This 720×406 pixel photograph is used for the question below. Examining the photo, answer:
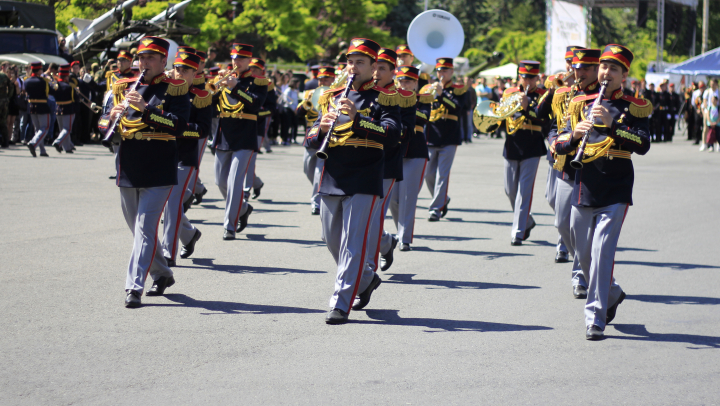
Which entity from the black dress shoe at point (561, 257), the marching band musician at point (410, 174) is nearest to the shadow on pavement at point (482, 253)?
the marching band musician at point (410, 174)

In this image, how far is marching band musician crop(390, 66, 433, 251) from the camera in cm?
914

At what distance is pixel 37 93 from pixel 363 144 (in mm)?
14686

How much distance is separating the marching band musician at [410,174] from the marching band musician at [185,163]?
2157 mm

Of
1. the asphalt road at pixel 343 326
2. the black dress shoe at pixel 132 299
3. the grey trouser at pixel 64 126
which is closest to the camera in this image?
the asphalt road at pixel 343 326

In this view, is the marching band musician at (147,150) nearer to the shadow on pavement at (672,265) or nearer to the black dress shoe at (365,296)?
the black dress shoe at (365,296)

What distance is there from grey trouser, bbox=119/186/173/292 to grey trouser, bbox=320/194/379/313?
1.32 meters

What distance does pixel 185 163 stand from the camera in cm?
822

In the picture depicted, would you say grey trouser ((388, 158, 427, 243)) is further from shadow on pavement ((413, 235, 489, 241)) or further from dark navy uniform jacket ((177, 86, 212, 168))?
dark navy uniform jacket ((177, 86, 212, 168))

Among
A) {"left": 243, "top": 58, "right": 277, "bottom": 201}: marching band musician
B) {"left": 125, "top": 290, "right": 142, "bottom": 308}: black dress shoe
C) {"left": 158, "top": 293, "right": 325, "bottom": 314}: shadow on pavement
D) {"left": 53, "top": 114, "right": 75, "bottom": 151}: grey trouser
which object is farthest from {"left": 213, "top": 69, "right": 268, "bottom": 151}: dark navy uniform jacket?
{"left": 53, "top": 114, "right": 75, "bottom": 151}: grey trouser

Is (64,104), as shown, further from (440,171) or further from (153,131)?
(153,131)

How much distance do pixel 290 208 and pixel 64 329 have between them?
22.0 ft

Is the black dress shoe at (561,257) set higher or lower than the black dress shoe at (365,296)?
lower

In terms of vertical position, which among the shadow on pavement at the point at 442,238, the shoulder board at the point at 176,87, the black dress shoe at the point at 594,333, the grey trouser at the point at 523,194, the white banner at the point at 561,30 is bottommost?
the shadow on pavement at the point at 442,238

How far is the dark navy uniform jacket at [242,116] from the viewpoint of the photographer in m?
9.67
